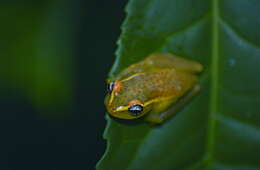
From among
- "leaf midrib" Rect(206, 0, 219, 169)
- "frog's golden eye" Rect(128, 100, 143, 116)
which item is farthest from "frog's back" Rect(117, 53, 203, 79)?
"frog's golden eye" Rect(128, 100, 143, 116)

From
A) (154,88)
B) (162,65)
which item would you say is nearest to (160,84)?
(154,88)

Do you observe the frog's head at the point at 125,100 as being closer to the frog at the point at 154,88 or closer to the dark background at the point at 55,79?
the frog at the point at 154,88

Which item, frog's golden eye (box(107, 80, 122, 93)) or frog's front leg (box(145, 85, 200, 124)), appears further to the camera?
frog's golden eye (box(107, 80, 122, 93))

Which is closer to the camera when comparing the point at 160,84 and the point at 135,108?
the point at 135,108

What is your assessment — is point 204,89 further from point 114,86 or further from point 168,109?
point 114,86

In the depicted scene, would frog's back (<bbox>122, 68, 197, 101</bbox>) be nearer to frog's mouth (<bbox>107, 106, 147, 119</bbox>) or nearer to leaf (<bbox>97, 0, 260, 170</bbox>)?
frog's mouth (<bbox>107, 106, 147, 119</bbox>)

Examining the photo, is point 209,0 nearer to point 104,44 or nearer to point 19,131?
point 104,44
